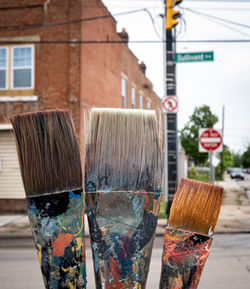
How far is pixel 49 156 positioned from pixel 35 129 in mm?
86

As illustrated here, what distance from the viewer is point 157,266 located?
552 cm

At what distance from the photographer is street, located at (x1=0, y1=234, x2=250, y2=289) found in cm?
504

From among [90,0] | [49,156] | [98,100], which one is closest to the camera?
[49,156]

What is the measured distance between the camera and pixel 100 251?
1.01 m

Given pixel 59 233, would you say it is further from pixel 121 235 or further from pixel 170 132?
pixel 170 132

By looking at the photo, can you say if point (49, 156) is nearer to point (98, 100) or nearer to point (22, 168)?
point (22, 168)

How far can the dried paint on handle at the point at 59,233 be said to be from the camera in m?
0.99

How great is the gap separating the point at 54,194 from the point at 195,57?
8.72m

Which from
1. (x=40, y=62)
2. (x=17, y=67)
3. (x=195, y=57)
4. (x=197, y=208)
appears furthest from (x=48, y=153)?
(x=17, y=67)

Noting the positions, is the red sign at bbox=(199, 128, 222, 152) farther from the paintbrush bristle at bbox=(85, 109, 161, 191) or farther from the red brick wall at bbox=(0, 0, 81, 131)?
the paintbrush bristle at bbox=(85, 109, 161, 191)

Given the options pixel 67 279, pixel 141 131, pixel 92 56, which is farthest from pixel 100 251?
pixel 92 56

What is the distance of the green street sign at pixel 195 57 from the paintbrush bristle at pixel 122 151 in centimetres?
843

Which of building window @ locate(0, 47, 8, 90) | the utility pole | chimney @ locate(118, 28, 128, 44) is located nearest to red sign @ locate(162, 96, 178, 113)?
the utility pole

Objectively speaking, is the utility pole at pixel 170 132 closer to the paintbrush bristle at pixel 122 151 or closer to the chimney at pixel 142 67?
the paintbrush bristle at pixel 122 151
